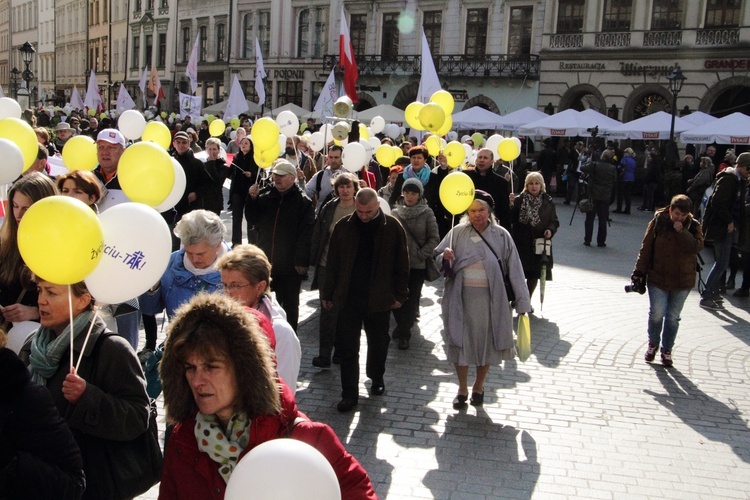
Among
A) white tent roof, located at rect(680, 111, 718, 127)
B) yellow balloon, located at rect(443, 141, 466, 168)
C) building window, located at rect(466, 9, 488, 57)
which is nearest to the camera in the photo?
yellow balloon, located at rect(443, 141, 466, 168)

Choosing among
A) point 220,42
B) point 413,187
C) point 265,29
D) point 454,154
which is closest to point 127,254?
point 413,187

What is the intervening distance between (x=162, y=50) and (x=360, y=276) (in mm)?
51980

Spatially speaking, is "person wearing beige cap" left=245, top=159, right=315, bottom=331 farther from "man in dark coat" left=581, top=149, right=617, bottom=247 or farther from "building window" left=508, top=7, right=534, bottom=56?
"building window" left=508, top=7, right=534, bottom=56

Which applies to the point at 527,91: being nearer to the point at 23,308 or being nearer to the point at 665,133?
the point at 665,133

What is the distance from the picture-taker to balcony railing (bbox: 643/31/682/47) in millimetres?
30333

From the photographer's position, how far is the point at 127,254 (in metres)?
3.62

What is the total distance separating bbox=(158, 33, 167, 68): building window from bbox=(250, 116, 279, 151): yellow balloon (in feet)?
154

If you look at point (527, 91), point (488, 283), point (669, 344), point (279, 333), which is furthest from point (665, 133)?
point (279, 333)

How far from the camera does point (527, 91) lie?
35.0m

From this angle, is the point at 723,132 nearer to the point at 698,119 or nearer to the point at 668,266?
the point at 698,119

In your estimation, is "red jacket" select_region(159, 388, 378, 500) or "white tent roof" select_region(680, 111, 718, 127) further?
"white tent roof" select_region(680, 111, 718, 127)

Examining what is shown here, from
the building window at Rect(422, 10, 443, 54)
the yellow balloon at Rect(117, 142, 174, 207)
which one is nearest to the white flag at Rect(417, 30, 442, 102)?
the yellow balloon at Rect(117, 142, 174, 207)

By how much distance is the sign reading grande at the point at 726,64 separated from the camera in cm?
2872

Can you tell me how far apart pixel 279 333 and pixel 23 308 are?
1368 millimetres
